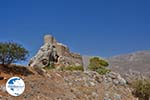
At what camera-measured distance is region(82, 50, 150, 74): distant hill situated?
88.7 metres

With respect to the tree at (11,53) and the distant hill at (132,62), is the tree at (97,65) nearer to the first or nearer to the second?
the tree at (11,53)

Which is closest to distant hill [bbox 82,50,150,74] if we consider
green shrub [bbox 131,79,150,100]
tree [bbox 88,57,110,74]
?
tree [bbox 88,57,110,74]

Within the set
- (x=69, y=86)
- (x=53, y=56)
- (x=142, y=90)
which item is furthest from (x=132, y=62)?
(x=69, y=86)

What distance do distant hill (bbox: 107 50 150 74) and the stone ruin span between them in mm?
27604

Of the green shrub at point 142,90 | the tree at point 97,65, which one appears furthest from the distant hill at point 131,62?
the green shrub at point 142,90

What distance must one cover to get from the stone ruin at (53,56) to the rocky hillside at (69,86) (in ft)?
29.3

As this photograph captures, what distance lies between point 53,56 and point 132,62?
55.7 metres

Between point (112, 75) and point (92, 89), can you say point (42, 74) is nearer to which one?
point (92, 89)

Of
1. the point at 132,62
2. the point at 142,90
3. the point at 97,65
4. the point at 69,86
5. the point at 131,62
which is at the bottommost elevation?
the point at 69,86

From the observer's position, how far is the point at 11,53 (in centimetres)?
3625

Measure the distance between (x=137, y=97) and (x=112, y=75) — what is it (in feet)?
18.4

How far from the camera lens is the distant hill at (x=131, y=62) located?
88650mm

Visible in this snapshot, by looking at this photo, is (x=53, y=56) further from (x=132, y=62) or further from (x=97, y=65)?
(x=132, y=62)

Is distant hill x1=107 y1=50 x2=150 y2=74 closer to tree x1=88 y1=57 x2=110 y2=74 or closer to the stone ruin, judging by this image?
tree x1=88 y1=57 x2=110 y2=74
